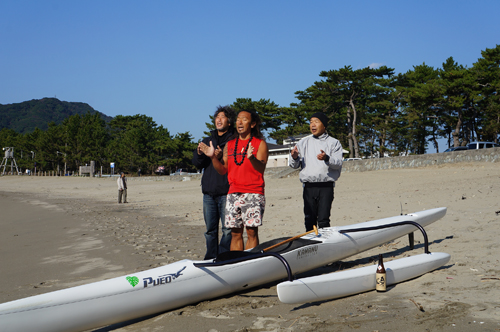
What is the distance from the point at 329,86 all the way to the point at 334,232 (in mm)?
38817

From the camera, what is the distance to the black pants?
4.44 m

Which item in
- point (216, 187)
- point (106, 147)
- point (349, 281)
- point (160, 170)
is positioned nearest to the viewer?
point (349, 281)

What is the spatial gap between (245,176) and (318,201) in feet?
3.95

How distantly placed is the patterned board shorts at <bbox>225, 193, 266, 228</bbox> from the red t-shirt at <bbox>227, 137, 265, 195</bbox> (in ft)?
0.19

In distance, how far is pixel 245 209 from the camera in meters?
3.71

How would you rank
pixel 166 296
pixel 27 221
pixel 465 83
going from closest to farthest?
pixel 166 296, pixel 27 221, pixel 465 83

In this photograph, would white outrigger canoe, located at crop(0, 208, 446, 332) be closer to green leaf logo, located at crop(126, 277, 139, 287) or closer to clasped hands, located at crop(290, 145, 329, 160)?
green leaf logo, located at crop(126, 277, 139, 287)

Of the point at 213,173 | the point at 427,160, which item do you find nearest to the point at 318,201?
the point at 213,173

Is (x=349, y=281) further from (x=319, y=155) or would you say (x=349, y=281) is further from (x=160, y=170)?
(x=160, y=170)

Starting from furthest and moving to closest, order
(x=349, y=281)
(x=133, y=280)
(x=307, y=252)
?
(x=307, y=252)
(x=349, y=281)
(x=133, y=280)

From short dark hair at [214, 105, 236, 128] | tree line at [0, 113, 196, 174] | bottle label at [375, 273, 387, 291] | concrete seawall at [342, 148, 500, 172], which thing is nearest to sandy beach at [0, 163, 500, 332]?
bottle label at [375, 273, 387, 291]

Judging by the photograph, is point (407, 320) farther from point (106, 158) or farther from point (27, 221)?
point (106, 158)

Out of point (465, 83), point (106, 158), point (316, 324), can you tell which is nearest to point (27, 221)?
point (316, 324)

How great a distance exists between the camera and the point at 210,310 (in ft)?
10.8
